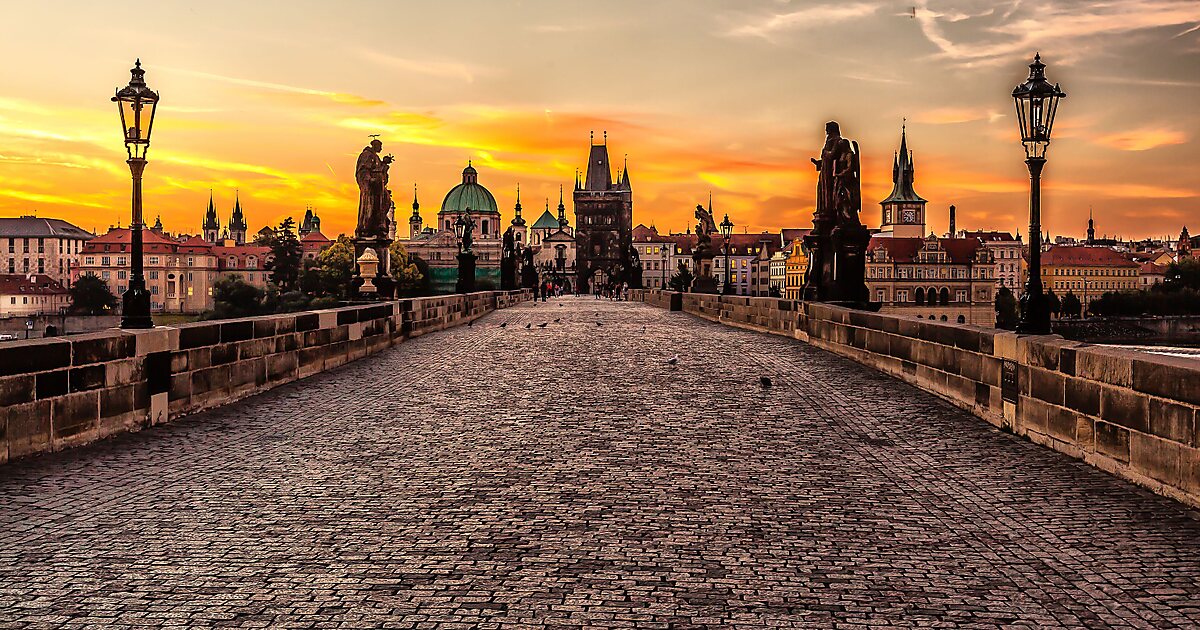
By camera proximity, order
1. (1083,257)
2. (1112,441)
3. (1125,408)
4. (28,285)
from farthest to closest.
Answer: (1083,257) < (28,285) < (1112,441) < (1125,408)

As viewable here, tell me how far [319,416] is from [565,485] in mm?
4683

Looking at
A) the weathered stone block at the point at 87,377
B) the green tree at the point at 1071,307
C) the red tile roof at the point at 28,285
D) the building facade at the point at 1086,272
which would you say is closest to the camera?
the weathered stone block at the point at 87,377

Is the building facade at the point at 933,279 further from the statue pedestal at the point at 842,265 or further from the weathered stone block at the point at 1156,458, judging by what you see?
the weathered stone block at the point at 1156,458

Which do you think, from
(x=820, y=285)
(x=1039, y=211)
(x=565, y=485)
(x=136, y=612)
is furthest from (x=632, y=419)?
(x=820, y=285)

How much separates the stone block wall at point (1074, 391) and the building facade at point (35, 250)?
643 ft

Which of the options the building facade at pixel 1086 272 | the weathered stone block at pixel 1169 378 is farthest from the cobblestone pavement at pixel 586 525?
the building facade at pixel 1086 272

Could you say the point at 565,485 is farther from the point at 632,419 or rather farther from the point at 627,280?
the point at 627,280

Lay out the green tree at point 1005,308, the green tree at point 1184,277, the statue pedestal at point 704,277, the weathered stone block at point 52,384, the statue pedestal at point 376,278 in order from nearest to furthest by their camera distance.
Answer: the weathered stone block at point 52,384 → the statue pedestal at point 376,278 → the statue pedestal at point 704,277 → the green tree at point 1184,277 → the green tree at point 1005,308

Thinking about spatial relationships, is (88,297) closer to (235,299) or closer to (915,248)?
(235,299)

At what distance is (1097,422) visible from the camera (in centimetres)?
795

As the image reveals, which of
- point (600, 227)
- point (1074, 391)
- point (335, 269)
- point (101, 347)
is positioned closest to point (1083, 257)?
point (600, 227)

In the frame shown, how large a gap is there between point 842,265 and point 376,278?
40.8ft

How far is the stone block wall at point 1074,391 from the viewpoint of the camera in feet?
22.3

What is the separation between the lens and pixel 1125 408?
746 cm
